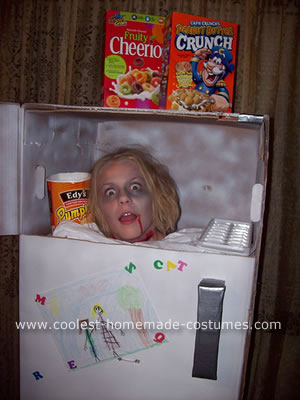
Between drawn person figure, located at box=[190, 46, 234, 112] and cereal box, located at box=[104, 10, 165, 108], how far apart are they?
139 millimetres

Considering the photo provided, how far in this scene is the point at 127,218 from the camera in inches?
38.8

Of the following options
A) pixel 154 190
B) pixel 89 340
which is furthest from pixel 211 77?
pixel 89 340

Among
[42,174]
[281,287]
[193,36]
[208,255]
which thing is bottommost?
[281,287]

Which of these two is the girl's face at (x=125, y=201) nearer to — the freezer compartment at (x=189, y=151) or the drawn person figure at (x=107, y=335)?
the freezer compartment at (x=189, y=151)

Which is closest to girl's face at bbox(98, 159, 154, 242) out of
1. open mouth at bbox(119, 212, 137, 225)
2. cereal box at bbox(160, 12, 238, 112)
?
open mouth at bbox(119, 212, 137, 225)

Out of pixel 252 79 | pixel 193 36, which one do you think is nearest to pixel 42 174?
pixel 193 36

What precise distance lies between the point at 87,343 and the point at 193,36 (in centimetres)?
79

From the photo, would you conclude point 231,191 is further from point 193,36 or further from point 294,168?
point 193,36

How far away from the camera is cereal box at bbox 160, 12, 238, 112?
0.93m

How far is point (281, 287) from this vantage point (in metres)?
1.23

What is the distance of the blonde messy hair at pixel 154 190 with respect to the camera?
1015 mm

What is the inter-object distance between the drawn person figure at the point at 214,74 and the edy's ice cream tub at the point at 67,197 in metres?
0.39

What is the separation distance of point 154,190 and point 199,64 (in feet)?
1.18

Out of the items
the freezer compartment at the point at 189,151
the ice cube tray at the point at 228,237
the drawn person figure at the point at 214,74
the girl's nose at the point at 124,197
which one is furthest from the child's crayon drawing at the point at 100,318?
the drawn person figure at the point at 214,74
